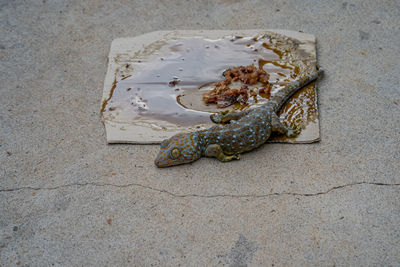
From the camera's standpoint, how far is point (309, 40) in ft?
20.9

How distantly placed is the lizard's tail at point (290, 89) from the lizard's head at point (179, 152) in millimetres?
1240

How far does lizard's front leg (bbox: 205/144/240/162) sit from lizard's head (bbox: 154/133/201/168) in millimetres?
135

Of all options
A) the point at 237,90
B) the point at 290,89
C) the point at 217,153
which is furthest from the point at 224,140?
the point at 290,89

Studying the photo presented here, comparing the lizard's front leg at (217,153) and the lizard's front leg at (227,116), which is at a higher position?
the lizard's front leg at (227,116)

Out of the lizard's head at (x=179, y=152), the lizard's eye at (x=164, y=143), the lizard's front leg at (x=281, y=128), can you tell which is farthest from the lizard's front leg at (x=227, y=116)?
the lizard's eye at (x=164, y=143)

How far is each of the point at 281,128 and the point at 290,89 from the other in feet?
2.58

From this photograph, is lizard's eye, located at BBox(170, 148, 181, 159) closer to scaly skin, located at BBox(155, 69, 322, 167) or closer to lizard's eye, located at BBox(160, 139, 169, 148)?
scaly skin, located at BBox(155, 69, 322, 167)

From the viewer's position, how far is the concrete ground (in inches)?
157

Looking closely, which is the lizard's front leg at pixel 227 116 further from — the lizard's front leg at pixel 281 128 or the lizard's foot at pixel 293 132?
the lizard's foot at pixel 293 132

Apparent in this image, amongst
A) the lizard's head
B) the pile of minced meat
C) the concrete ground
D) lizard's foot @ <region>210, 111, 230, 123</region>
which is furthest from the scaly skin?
the pile of minced meat

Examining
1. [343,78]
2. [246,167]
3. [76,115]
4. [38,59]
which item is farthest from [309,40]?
[38,59]

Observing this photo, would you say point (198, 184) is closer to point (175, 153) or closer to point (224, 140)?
point (175, 153)

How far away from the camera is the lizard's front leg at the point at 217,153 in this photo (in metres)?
4.67

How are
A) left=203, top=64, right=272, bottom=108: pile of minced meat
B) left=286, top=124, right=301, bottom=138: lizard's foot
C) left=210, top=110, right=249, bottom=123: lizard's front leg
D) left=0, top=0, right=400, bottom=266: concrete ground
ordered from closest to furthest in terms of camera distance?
1. left=0, top=0, right=400, bottom=266: concrete ground
2. left=286, top=124, right=301, bottom=138: lizard's foot
3. left=210, top=110, right=249, bottom=123: lizard's front leg
4. left=203, top=64, right=272, bottom=108: pile of minced meat
